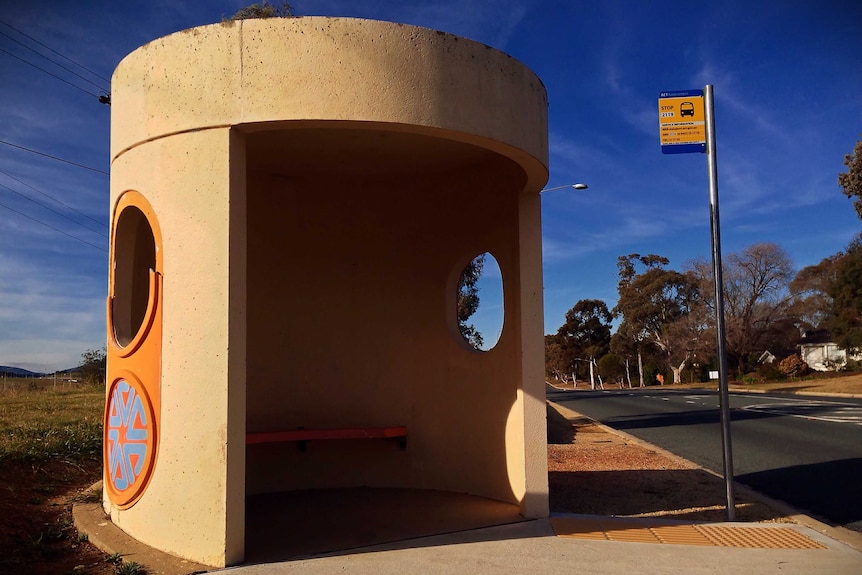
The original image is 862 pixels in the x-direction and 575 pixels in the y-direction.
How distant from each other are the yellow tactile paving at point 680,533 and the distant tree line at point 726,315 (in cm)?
3778

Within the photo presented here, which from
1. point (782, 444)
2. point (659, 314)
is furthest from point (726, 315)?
point (782, 444)

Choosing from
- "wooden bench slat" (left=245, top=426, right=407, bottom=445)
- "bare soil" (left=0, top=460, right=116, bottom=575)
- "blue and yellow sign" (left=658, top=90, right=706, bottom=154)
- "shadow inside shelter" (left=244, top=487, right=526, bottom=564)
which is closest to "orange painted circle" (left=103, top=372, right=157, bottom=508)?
"bare soil" (left=0, top=460, right=116, bottom=575)

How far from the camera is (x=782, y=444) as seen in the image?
1284 centimetres

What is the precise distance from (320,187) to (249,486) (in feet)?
11.3

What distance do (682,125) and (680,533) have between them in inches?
145

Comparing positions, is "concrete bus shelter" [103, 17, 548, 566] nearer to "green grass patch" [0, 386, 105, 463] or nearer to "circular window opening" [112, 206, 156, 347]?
"circular window opening" [112, 206, 156, 347]

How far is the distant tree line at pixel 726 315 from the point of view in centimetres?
4047

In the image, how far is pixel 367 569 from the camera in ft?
15.6

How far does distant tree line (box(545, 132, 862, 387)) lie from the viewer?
40469 mm

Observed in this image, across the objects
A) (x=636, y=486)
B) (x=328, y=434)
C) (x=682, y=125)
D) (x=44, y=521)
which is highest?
(x=682, y=125)

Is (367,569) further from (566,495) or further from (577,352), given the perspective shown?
(577,352)

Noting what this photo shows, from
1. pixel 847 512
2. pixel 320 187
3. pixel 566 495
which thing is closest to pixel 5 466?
pixel 320 187

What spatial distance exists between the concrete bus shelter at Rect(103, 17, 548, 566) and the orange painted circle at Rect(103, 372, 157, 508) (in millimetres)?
24

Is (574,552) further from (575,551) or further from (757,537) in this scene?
(757,537)
